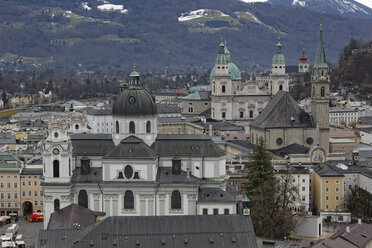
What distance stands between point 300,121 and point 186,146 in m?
31.1

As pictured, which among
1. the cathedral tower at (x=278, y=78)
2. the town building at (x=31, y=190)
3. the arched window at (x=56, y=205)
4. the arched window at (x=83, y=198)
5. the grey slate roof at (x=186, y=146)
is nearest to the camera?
the arched window at (x=56, y=205)

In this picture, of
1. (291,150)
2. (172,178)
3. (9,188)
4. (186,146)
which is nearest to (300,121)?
(291,150)

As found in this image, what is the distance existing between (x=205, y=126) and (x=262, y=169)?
160ft

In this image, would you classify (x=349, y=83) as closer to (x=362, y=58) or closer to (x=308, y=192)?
(x=362, y=58)

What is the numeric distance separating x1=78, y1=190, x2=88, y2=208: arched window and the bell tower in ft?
128

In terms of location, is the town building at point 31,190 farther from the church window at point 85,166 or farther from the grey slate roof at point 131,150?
the grey slate roof at point 131,150

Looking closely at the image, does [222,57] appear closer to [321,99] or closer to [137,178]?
[321,99]

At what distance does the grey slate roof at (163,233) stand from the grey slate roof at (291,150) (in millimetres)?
41076

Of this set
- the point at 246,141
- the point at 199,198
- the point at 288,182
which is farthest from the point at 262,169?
the point at 246,141

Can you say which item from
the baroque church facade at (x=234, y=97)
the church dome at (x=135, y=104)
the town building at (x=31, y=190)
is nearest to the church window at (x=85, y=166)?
the church dome at (x=135, y=104)

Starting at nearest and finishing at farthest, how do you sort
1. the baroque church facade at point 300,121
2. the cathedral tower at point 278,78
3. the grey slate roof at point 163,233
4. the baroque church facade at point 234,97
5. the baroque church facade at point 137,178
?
the grey slate roof at point 163,233, the baroque church facade at point 137,178, the baroque church facade at point 300,121, the baroque church facade at point 234,97, the cathedral tower at point 278,78

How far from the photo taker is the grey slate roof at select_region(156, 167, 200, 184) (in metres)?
72.6

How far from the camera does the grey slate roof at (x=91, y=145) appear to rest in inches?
2965

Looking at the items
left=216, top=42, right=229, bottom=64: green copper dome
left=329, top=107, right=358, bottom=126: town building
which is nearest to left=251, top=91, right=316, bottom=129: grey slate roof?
left=216, top=42, right=229, bottom=64: green copper dome
